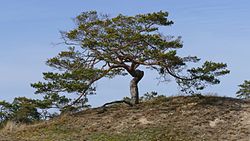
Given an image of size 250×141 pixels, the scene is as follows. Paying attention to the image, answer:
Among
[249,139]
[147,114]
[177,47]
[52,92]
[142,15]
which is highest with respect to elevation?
[142,15]

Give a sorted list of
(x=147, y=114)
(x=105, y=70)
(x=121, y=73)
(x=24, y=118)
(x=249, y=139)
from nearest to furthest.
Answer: (x=249, y=139)
(x=147, y=114)
(x=105, y=70)
(x=121, y=73)
(x=24, y=118)

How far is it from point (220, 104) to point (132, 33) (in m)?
4.85

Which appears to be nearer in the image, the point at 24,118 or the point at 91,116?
the point at 91,116

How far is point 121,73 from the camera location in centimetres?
2222

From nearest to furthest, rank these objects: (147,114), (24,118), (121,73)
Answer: (147,114) → (121,73) → (24,118)

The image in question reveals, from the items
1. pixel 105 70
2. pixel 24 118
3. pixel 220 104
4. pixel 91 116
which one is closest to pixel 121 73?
pixel 105 70

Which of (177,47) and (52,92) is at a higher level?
(177,47)

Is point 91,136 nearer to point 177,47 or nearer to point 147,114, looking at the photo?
point 147,114

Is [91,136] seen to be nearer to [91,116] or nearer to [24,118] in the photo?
[91,116]

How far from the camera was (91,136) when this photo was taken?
17.2 metres

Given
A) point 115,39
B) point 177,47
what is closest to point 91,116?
point 115,39

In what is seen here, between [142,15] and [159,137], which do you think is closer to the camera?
[159,137]

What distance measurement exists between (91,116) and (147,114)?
2.45 m

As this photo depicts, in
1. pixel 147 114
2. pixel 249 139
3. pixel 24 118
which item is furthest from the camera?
pixel 24 118
